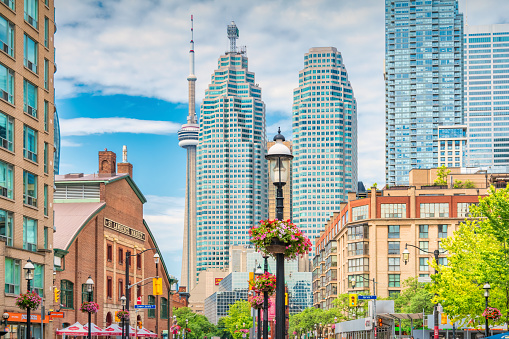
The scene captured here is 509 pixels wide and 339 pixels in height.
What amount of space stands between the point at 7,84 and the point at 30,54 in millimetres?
5346

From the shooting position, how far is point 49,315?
5900 centimetres

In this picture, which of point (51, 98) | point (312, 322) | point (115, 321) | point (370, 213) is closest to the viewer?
point (51, 98)

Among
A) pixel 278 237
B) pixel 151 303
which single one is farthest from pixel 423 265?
pixel 278 237

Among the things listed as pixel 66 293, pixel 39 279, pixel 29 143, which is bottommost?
pixel 66 293

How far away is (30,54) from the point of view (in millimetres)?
59156

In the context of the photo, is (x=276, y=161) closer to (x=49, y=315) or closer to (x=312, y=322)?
(x=49, y=315)

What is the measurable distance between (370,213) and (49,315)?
3277 inches

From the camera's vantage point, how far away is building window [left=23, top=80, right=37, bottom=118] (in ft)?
190

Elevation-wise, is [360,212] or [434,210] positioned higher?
[434,210]

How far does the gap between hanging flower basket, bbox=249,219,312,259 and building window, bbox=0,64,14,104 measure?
34381 millimetres

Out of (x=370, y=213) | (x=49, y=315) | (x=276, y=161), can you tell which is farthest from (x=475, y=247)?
(x=370, y=213)

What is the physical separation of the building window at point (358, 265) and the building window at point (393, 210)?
881 centimetres

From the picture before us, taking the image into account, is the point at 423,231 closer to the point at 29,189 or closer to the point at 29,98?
the point at 29,189

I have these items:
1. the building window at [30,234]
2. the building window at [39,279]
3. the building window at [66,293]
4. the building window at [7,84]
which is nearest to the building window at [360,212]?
the building window at [66,293]
